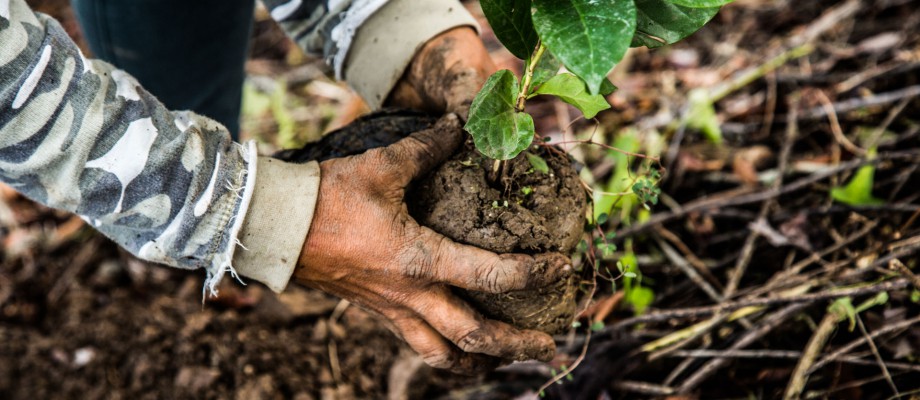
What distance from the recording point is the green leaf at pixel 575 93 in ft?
3.84

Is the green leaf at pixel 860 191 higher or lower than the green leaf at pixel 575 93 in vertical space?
lower

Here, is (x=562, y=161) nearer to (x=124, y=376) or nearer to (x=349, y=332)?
(x=349, y=332)

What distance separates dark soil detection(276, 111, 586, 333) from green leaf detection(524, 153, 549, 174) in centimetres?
1

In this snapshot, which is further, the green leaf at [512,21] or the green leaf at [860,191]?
the green leaf at [860,191]

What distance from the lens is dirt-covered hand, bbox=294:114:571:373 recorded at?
50.9 inches

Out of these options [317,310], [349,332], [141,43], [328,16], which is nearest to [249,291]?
[317,310]

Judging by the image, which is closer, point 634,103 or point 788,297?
point 788,297

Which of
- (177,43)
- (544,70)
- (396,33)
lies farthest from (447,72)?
(177,43)

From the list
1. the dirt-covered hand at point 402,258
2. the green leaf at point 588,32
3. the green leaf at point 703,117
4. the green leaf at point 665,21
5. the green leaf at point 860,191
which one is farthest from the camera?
the green leaf at point 703,117

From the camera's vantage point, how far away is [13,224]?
9.61 ft

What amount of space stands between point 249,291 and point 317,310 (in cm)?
29

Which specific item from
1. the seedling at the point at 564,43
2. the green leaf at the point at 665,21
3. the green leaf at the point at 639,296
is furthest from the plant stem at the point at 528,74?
the green leaf at the point at 639,296

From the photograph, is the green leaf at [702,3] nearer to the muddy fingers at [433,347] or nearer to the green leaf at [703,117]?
the muddy fingers at [433,347]

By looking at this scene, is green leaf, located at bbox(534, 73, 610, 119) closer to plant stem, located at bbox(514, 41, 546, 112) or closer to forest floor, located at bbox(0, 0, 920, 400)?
plant stem, located at bbox(514, 41, 546, 112)
